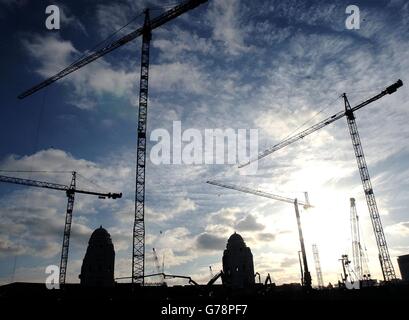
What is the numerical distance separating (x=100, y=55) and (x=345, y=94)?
57567 mm

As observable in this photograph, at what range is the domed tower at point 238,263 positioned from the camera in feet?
265

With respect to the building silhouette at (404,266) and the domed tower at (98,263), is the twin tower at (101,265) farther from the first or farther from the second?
the building silhouette at (404,266)

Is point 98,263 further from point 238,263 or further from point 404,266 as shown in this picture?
point 404,266

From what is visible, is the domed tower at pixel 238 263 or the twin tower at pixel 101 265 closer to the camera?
the twin tower at pixel 101 265

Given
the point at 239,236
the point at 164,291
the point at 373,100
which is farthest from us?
the point at 239,236

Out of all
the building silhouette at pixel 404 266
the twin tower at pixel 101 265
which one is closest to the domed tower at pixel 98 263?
the twin tower at pixel 101 265

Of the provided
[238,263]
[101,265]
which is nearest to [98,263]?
[101,265]

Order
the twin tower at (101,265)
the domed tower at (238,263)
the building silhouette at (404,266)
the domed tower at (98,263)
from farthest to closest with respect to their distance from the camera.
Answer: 1. the building silhouette at (404,266)
2. the domed tower at (238,263)
3. the domed tower at (98,263)
4. the twin tower at (101,265)

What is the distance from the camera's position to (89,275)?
219 feet

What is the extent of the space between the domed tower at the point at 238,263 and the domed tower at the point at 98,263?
26.7 metres
